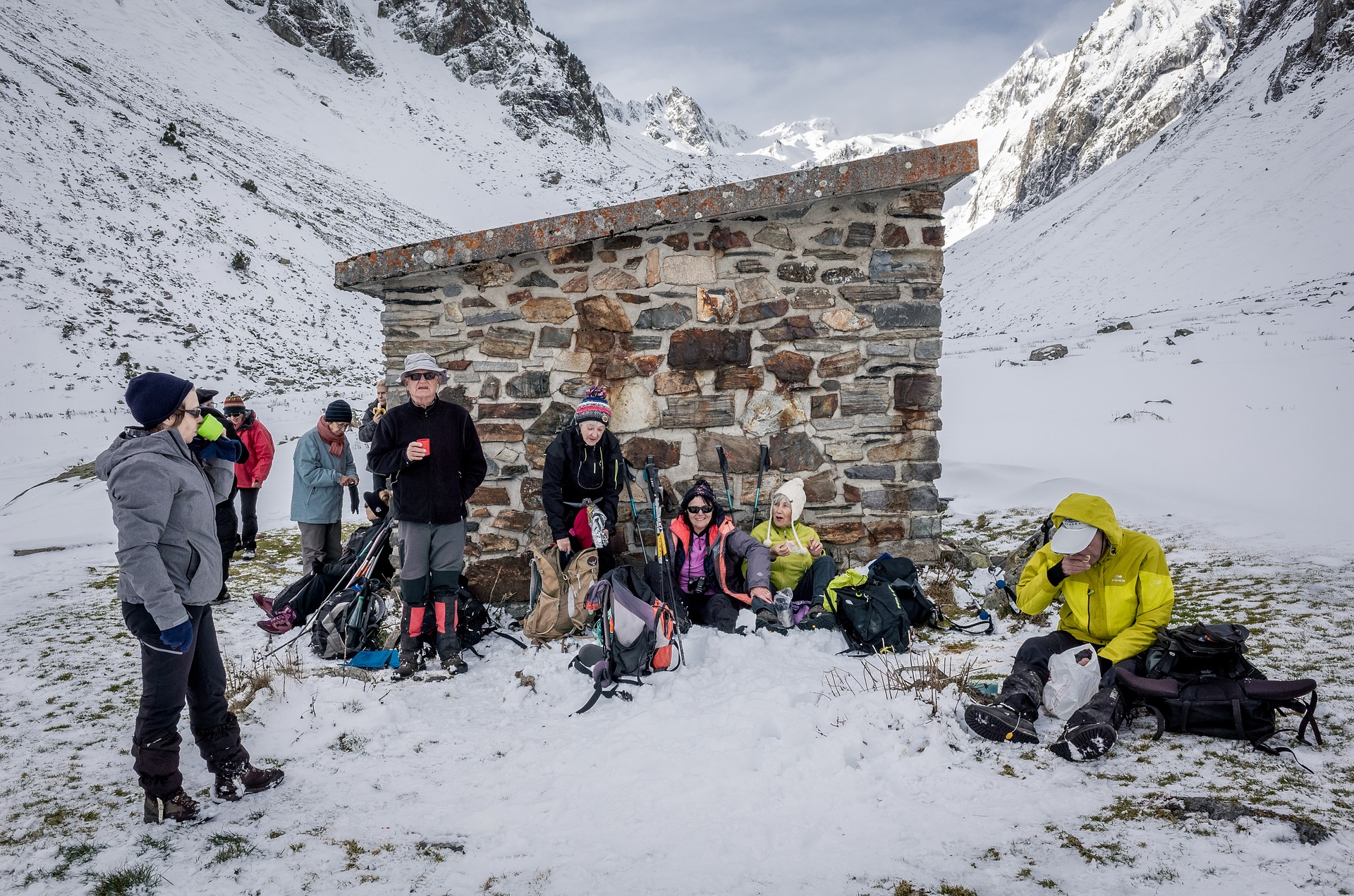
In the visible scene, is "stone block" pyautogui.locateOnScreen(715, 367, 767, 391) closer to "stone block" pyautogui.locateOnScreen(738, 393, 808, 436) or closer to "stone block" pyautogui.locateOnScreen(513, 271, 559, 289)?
"stone block" pyautogui.locateOnScreen(738, 393, 808, 436)

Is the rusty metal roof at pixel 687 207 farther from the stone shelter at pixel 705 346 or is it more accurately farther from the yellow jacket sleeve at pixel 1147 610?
the yellow jacket sleeve at pixel 1147 610

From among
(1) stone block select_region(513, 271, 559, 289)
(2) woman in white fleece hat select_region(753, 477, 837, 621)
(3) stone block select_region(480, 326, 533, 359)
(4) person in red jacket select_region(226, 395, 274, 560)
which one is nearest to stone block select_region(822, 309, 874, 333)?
(2) woman in white fleece hat select_region(753, 477, 837, 621)

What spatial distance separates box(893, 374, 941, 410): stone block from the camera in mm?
4930

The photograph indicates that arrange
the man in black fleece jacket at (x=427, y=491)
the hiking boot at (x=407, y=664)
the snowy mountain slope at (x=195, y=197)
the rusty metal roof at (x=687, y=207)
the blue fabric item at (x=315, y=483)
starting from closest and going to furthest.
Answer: the hiking boot at (x=407, y=664) → the man in black fleece jacket at (x=427, y=491) → the rusty metal roof at (x=687, y=207) → the blue fabric item at (x=315, y=483) → the snowy mountain slope at (x=195, y=197)

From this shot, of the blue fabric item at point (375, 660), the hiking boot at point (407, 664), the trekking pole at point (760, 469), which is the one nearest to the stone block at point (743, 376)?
the trekking pole at point (760, 469)

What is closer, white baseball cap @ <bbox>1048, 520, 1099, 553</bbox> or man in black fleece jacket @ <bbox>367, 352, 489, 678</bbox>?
white baseball cap @ <bbox>1048, 520, 1099, 553</bbox>

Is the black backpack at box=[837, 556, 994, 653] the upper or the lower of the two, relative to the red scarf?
lower

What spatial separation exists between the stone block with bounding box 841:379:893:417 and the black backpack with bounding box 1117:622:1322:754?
98.8 inches

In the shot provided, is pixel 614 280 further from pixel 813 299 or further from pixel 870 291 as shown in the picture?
pixel 870 291

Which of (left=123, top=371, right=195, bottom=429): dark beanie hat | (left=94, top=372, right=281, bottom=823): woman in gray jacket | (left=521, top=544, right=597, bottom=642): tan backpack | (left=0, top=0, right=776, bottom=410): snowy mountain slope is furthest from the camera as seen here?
(left=0, top=0, right=776, bottom=410): snowy mountain slope

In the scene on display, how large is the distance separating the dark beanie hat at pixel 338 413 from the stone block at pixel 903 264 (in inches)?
176

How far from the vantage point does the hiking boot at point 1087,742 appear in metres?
2.56

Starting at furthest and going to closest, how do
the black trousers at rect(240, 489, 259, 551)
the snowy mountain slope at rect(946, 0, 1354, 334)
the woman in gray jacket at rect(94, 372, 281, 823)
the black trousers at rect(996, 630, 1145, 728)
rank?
1. the snowy mountain slope at rect(946, 0, 1354, 334)
2. the black trousers at rect(240, 489, 259, 551)
3. the black trousers at rect(996, 630, 1145, 728)
4. the woman in gray jacket at rect(94, 372, 281, 823)

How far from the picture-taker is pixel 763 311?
16.3ft
